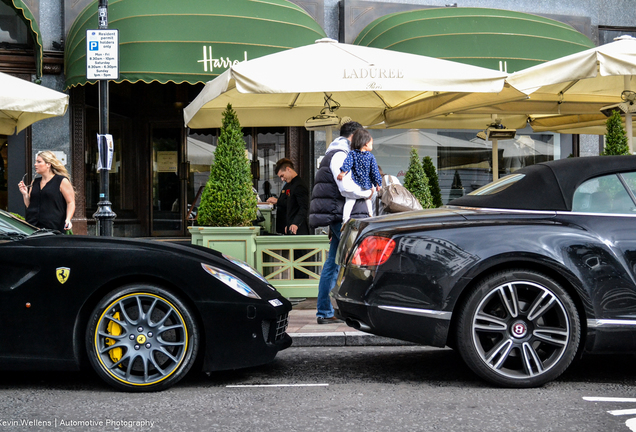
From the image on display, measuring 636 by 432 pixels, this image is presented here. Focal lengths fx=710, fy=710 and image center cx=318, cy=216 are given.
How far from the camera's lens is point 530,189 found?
4.65 meters

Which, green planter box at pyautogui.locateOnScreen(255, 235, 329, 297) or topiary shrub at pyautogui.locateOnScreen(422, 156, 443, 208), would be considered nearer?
green planter box at pyautogui.locateOnScreen(255, 235, 329, 297)

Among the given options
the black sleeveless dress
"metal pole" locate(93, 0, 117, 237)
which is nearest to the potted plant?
"metal pole" locate(93, 0, 117, 237)

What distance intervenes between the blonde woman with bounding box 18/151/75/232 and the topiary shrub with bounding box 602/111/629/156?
616 cm

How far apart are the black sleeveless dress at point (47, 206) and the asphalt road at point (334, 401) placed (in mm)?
2779

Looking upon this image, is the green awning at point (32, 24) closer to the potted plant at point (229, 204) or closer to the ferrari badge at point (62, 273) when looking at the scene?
the potted plant at point (229, 204)

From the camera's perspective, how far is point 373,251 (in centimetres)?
446

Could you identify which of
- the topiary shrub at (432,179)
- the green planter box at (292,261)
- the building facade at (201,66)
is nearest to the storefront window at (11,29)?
the building facade at (201,66)

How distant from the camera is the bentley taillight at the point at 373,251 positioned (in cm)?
439

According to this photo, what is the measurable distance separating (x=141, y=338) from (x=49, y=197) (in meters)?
3.74

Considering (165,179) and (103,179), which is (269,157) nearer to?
(165,179)

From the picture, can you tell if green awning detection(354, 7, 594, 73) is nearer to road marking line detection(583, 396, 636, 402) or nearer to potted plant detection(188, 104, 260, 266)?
potted plant detection(188, 104, 260, 266)

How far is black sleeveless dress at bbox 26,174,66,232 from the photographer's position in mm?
7379

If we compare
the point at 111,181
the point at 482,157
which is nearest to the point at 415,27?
the point at 482,157

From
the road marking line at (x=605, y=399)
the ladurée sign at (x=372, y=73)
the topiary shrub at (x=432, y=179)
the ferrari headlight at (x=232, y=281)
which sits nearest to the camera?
the road marking line at (x=605, y=399)
